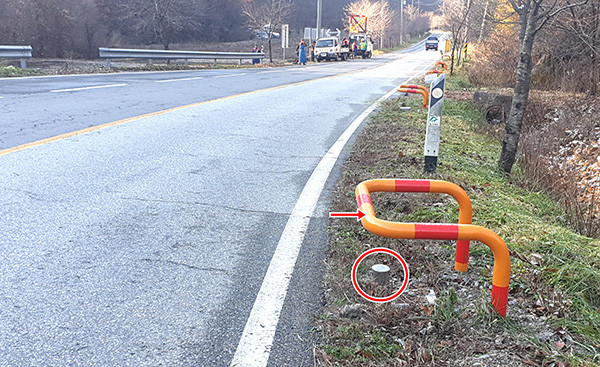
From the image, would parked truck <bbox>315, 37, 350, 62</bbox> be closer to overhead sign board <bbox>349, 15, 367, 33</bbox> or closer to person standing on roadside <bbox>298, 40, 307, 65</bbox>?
person standing on roadside <bbox>298, 40, 307, 65</bbox>

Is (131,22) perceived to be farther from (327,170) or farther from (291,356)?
(291,356)

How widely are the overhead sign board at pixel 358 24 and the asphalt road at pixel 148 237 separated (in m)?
66.0

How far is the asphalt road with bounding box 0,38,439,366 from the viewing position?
2678 millimetres

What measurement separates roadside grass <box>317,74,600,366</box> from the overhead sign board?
6894 centimetres

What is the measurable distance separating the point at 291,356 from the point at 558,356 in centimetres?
125

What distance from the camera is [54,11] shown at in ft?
113

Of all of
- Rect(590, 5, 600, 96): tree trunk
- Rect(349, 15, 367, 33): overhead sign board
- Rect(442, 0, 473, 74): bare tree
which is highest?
Rect(349, 15, 367, 33): overhead sign board

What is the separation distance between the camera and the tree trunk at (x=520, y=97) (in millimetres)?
6405

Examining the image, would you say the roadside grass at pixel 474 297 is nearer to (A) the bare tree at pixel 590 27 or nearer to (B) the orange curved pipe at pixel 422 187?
(B) the orange curved pipe at pixel 422 187

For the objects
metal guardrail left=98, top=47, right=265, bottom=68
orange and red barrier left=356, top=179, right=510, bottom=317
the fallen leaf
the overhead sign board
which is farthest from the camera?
the overhead sign board

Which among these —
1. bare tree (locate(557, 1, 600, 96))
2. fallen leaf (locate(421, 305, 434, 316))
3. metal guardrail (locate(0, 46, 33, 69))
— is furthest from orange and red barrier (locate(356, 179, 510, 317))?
metal guardrail (locate(0, 46, 33, 69))

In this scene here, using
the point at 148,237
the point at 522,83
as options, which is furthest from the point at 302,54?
the point at 148,237

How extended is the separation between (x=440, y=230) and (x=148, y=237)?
2.33m

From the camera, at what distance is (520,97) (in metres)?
6.59
